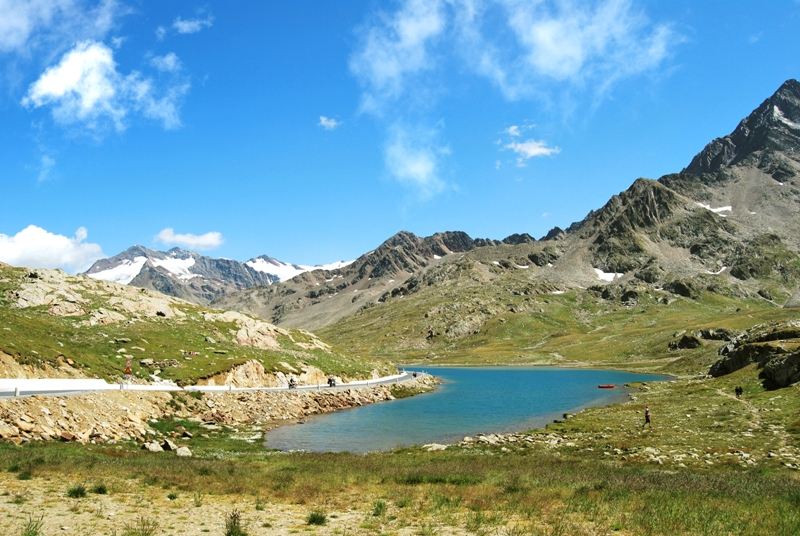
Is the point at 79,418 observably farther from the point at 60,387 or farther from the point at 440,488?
the point at 440,488

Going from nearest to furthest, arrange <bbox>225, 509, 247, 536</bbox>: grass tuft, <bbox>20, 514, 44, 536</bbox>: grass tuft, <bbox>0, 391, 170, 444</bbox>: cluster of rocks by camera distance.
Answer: <bbox>20, 514, 44, 536</bbox>: grass tuft, <bbox>225, 509, 247, 536</bbox>: grass tuft, <bbox>0, 391, 170, 444</bbox>: cluster of rocks

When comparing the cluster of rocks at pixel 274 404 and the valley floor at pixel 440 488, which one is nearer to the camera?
the valley floor at pixel 440 488

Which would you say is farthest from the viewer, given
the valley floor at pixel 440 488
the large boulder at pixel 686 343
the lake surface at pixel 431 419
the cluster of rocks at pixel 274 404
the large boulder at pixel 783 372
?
the large boulder at pixel 686 343

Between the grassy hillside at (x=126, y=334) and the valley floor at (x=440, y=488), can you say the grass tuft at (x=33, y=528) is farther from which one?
the grassy hillside at (x=126, y=334)

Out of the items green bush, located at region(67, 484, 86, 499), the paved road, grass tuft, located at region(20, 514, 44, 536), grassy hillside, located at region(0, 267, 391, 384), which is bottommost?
green bush, located at region(67, 484, 86, 499)

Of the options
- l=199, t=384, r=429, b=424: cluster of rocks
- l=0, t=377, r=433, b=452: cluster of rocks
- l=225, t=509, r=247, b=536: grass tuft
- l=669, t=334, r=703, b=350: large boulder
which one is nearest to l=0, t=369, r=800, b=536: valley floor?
l=225, t=509, r=247, b=536: grass tuft

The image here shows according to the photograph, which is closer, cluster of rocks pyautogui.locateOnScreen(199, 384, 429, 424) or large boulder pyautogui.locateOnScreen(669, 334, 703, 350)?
cluster of rocks pyautogui.locateOnScreen(199, 384, 429, 424)

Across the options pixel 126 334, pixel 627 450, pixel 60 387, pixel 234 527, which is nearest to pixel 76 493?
pixel 234 527

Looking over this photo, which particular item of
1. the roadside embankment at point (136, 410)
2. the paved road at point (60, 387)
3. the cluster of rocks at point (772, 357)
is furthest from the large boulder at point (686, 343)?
the paved road at point (60, 387)

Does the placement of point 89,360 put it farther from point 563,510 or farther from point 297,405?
point 563,510

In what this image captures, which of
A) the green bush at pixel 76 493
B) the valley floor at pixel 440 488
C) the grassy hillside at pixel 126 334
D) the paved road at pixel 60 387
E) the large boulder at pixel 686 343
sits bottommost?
the large boulder at pixel 686 343

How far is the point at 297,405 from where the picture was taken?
6250cm

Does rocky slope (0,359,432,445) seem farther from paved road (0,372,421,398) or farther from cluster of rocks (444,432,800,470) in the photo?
cluster of rocks (444,432,800,470)

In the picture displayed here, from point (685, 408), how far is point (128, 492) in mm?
53519
